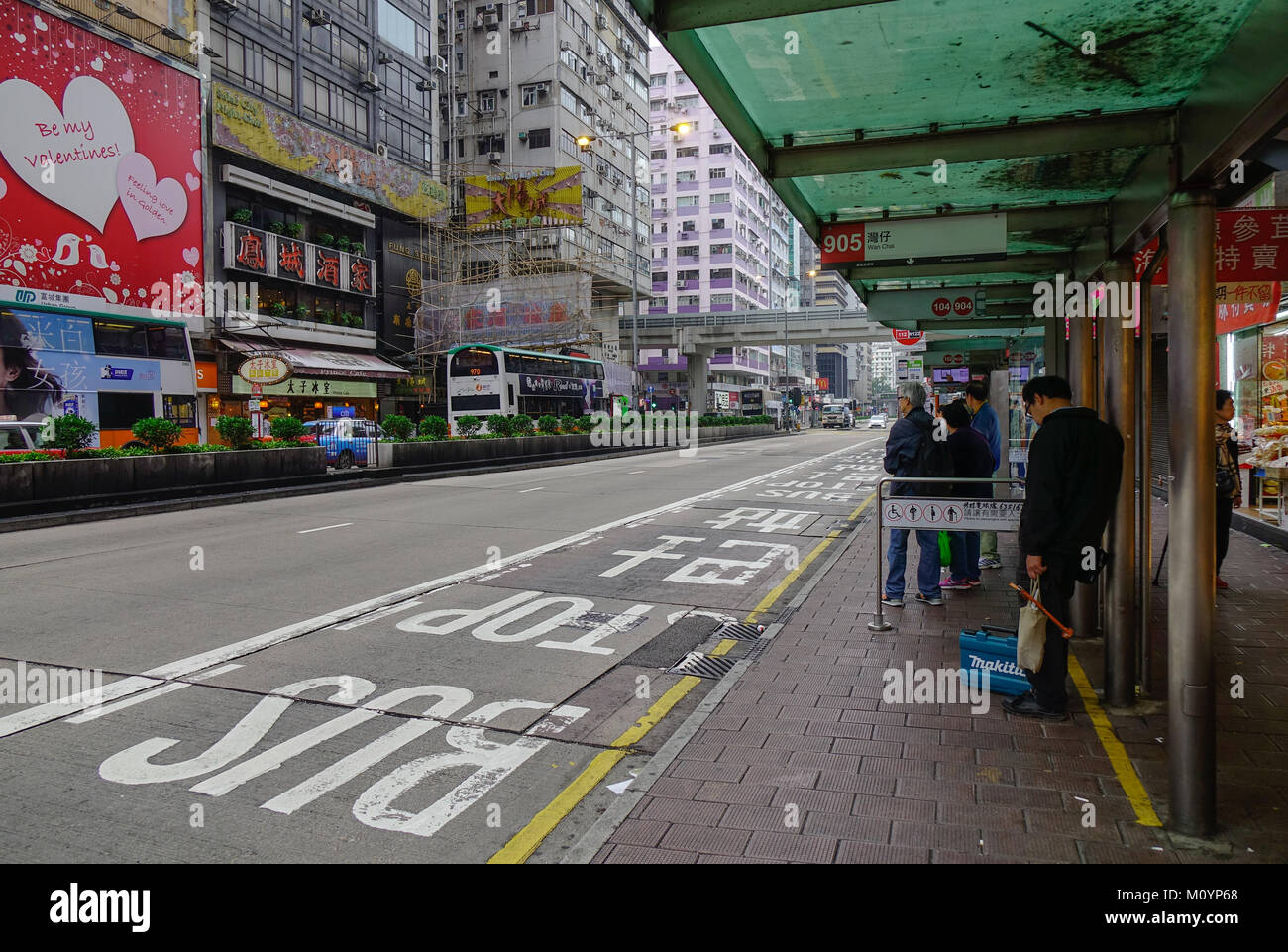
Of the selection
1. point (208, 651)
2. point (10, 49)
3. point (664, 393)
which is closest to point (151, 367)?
point (10, 49)

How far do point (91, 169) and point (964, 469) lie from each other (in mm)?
29155

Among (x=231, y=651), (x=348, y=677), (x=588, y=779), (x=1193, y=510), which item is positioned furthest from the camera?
(x=231, y=651)

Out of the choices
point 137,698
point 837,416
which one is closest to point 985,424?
point 137,698

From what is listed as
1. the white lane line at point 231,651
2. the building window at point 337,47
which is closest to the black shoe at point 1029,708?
the white lane line at point 231,651

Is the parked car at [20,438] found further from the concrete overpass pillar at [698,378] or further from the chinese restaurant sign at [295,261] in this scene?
the concrete overpass pillar at [698,378]

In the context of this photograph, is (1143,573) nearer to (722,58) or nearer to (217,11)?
(722,58)

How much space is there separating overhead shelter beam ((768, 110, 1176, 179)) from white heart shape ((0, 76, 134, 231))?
27.3 meters

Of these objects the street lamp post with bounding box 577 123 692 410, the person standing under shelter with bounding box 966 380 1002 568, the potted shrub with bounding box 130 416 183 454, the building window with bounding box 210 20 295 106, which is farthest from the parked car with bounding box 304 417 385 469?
the person standing under shelter with bounding box 966 380 1002 568

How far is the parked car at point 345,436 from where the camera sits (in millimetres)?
24531

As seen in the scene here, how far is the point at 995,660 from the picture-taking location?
525cm

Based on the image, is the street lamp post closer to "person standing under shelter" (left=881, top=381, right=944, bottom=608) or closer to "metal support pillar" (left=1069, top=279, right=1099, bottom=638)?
"person standing under shelter" (left=881, top=381, right=944, bottom=608)

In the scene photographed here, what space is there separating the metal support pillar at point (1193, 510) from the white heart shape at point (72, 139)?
97.8ft

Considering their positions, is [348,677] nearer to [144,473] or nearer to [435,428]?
[144,473]

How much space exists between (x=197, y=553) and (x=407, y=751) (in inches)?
282
